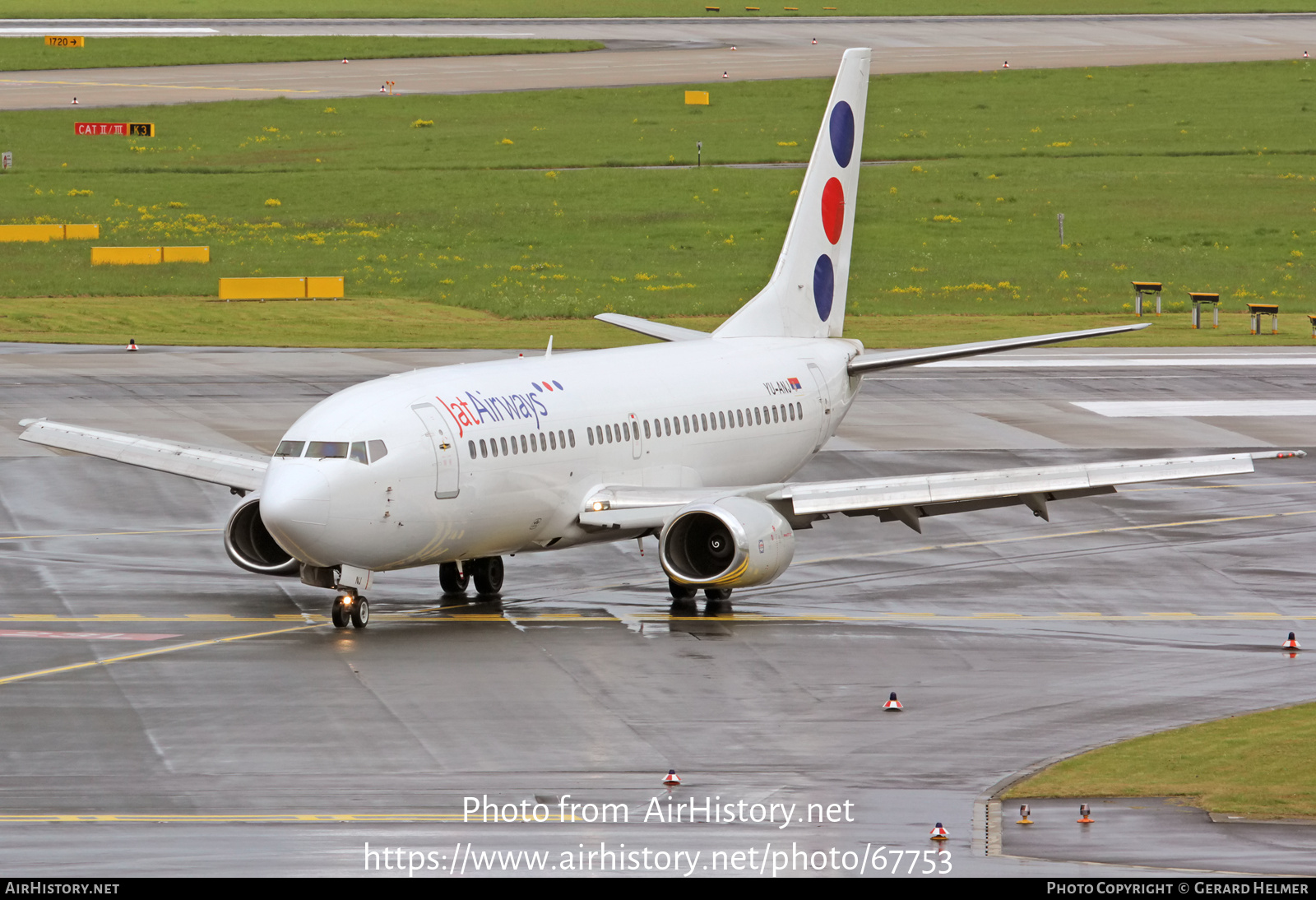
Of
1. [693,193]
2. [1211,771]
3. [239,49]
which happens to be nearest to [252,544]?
[1211,771]

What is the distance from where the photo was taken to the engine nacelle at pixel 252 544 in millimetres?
37281

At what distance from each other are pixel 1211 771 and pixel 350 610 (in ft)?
52.6

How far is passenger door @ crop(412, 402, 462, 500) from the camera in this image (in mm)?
35062

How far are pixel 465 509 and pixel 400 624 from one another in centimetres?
270

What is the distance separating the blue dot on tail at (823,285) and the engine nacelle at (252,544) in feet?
52.1

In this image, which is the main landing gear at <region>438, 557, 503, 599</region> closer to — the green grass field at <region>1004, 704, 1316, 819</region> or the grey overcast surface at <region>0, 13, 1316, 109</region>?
the green grass field at <region>1004, 704, 1316, 819</region>

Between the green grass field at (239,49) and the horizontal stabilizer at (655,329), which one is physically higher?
the green grass field at (239,49)

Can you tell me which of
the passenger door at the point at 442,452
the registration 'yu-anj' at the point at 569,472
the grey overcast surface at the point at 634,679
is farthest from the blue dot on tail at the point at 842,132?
the passenger door at the point at 442,452

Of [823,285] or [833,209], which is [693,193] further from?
[823,285]

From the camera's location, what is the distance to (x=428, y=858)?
2189cm

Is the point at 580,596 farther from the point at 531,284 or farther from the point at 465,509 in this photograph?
the point at 531,284

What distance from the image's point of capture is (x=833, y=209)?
48219mm

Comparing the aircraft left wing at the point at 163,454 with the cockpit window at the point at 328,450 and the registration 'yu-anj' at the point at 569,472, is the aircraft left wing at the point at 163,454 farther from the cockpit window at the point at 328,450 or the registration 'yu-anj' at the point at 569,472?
the cockpit window at the point at 328,450
